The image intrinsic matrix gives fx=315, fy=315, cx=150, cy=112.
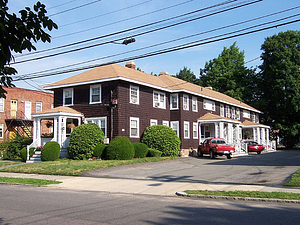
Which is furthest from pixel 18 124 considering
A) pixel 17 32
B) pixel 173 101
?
pixel 17 32

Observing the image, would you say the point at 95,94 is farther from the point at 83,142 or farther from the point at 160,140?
the point at 160,140

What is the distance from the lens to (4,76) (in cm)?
477

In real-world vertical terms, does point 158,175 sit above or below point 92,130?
below

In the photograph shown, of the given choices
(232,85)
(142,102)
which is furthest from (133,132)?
(232,85)

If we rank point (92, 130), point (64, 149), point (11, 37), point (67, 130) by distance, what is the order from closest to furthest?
point (11, 37) < point (92, 130) < point (64, 149) < point (67, 130)

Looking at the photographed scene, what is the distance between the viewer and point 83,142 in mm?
22984

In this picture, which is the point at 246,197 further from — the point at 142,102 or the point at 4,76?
the point at 142,102

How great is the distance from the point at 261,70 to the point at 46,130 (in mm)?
36620

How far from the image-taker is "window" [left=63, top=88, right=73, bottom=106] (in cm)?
2799

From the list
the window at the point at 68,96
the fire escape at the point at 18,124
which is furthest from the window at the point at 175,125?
the fire escape at the point at 18,124

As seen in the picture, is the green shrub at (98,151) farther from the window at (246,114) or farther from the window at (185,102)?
the window at (246,114)

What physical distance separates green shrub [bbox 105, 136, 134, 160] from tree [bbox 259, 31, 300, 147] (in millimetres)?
33511

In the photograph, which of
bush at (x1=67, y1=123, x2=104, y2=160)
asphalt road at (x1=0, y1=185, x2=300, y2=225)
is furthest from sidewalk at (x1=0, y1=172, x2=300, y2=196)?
bush at (x1=67, y1=123, x2=104, y2=160)

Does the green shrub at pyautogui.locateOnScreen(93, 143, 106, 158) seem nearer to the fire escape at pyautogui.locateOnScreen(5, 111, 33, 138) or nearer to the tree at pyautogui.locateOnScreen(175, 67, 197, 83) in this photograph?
the fire escape at pyautogui.locateOnScreen(5, 111, 33, 138)
